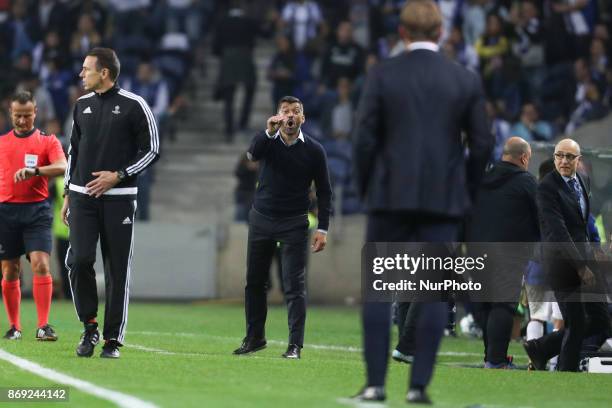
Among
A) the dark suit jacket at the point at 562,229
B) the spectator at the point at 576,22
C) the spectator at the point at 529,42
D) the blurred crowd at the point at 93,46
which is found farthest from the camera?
the blurred crowd at the point at 93,46

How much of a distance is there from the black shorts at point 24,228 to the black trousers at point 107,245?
2247 millimetres

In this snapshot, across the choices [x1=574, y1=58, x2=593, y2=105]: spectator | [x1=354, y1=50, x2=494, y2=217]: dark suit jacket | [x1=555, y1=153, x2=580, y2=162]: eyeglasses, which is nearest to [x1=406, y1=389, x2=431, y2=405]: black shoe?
[x1=354, y1=50, x2=494, y2=217]: dark suit jacket

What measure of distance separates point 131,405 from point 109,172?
3.11m

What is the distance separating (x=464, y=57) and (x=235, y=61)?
397 centimetres

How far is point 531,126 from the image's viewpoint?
22.2 metres

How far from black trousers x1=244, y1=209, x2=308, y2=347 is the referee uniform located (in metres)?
1.59

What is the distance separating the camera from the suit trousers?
8297mm

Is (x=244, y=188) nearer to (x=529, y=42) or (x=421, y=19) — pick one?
(x=529, y=42)

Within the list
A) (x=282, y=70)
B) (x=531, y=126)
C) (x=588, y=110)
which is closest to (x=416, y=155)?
(x=531, y=126)

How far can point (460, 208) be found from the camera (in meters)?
8.42

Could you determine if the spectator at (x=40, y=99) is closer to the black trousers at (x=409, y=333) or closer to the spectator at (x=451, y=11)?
the spectator at (x=451, y=11)

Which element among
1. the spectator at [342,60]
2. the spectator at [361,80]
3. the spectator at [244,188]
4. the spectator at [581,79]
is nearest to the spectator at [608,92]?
the spectator at [581,79]

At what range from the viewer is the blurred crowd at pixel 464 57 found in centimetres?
2278

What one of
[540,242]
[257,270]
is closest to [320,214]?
[257,270]
